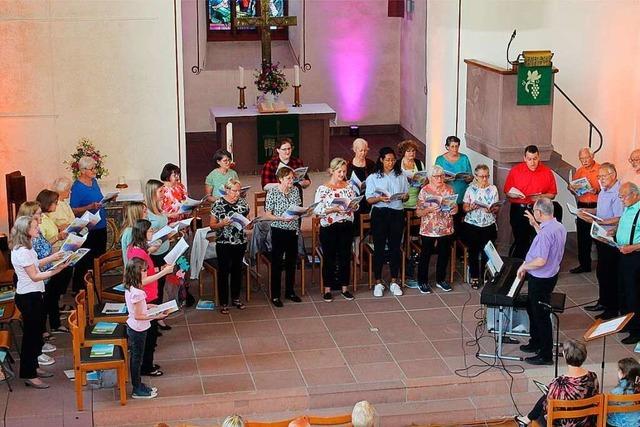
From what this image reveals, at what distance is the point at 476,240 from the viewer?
1143 centimetres

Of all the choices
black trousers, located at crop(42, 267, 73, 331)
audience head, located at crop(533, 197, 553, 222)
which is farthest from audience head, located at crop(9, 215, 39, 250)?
audience head, located at crop(533, 197, 553, 222)

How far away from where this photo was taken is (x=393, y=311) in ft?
35.7

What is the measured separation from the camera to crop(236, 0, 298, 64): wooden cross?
16.7 m

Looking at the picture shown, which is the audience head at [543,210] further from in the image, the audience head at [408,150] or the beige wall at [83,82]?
the beige wall at [83,82]

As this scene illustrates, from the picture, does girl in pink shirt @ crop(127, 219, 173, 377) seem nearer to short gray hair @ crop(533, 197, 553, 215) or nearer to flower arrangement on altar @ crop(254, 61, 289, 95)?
short gray hair @ crop(533, 197, 553, 215)

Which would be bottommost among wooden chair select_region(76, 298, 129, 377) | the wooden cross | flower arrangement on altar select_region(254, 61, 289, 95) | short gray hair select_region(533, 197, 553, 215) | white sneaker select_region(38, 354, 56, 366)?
white sneaker select_region(38, 354, 56, 366)

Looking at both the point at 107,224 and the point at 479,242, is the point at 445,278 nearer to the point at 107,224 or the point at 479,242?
the point at 479,242

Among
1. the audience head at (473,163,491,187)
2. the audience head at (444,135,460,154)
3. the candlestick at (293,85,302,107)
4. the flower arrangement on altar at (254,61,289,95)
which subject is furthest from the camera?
the candlestick at (293,85,302,107)

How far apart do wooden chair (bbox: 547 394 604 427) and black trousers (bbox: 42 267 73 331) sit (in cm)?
460

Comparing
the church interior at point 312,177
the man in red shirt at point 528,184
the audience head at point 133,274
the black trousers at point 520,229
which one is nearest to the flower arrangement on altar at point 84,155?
the church interior at point 312,177

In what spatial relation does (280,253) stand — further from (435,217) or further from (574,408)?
(574,408)

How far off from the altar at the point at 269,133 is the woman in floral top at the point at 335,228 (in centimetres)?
498

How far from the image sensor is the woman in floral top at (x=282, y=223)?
34.7ft

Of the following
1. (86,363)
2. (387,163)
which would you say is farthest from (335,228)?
(86,363)
